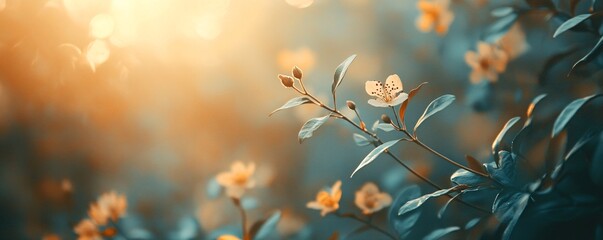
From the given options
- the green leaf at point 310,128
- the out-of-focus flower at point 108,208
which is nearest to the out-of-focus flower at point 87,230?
the out-of-focus flower at point 108,208

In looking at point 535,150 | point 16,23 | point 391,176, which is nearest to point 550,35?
point 535,150

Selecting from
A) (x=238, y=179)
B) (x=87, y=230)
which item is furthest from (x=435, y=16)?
(x=87, y=230)

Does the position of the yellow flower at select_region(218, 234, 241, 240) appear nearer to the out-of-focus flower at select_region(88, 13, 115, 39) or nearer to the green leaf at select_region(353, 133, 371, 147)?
the green leaf at select_region(353, 133, 371, 147)

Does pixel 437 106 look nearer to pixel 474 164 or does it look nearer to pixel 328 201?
pixel 474 164

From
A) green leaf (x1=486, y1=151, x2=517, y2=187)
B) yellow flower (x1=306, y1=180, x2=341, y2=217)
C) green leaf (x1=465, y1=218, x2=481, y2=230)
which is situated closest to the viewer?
green leaf (x1=486, y1=151, x2=517, y2=187)

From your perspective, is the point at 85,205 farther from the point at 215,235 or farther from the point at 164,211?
the point at 215,235

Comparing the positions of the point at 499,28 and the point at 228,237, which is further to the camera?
the point at 228,237

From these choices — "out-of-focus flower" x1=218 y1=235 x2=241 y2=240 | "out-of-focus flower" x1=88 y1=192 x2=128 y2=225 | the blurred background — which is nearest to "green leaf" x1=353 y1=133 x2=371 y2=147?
the blurred background
